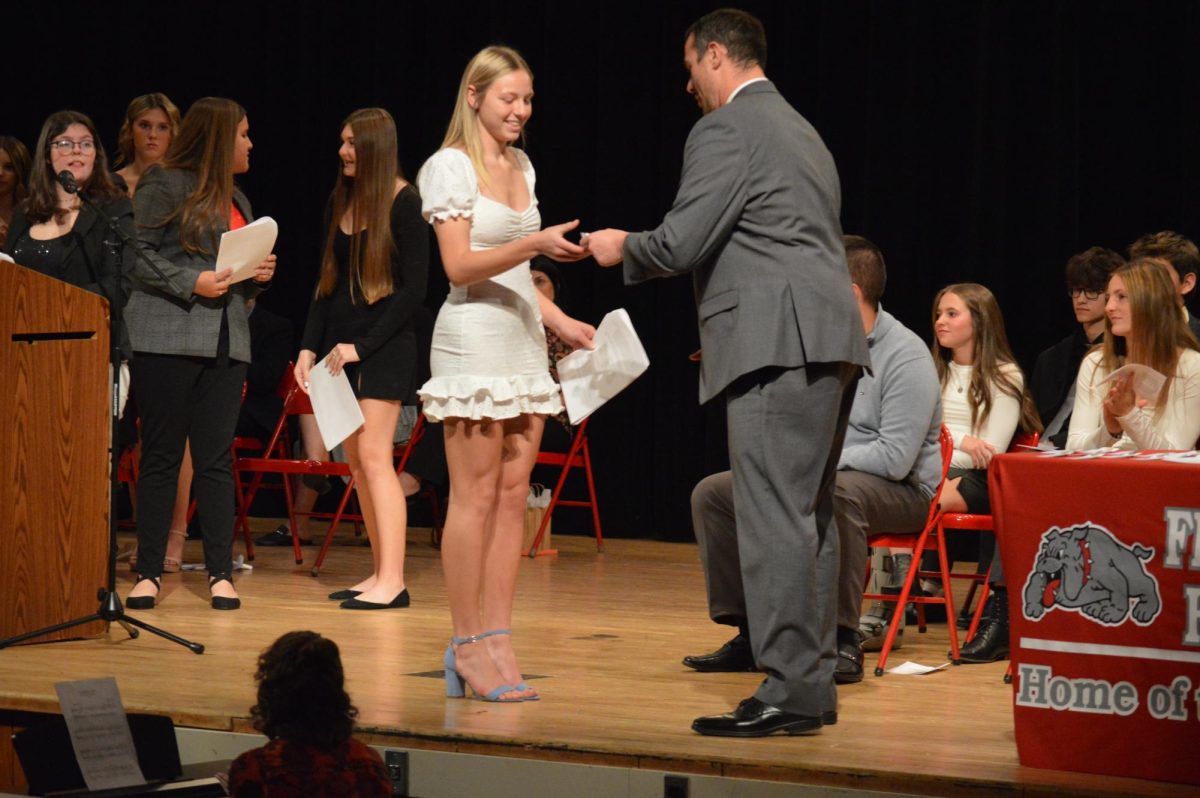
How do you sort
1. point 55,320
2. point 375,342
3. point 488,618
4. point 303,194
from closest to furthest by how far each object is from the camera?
point 488,618 < point 55,320 < point 375,342 < point 303,194

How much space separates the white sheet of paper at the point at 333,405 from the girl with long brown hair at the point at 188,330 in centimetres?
25

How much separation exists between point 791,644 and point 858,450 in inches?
49.5

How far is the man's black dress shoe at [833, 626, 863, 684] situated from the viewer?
12.6 feet

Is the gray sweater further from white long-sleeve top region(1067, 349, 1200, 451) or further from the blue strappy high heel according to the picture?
the blue strappy high heel

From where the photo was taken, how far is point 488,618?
348 cm

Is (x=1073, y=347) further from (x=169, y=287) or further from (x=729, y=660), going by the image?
(x=169, y=287)

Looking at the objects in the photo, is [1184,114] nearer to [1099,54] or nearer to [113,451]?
[1099,54]

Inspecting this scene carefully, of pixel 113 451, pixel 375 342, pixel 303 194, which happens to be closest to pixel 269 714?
pixel 113 451

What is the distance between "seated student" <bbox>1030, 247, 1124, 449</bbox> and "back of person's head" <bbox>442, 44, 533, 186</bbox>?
8.05 feet

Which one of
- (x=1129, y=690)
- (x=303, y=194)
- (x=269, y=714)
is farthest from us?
(x=303, y=194)

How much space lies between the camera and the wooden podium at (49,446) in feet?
13.6

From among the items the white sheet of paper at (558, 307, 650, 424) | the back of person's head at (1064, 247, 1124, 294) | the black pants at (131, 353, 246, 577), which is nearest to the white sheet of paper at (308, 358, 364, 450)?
the black pants at (131, 353, 246, 577)

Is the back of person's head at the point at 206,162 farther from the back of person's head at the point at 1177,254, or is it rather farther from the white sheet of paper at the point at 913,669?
the back of person's head at the point at 1177,254

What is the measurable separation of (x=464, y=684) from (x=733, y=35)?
1603 mm
